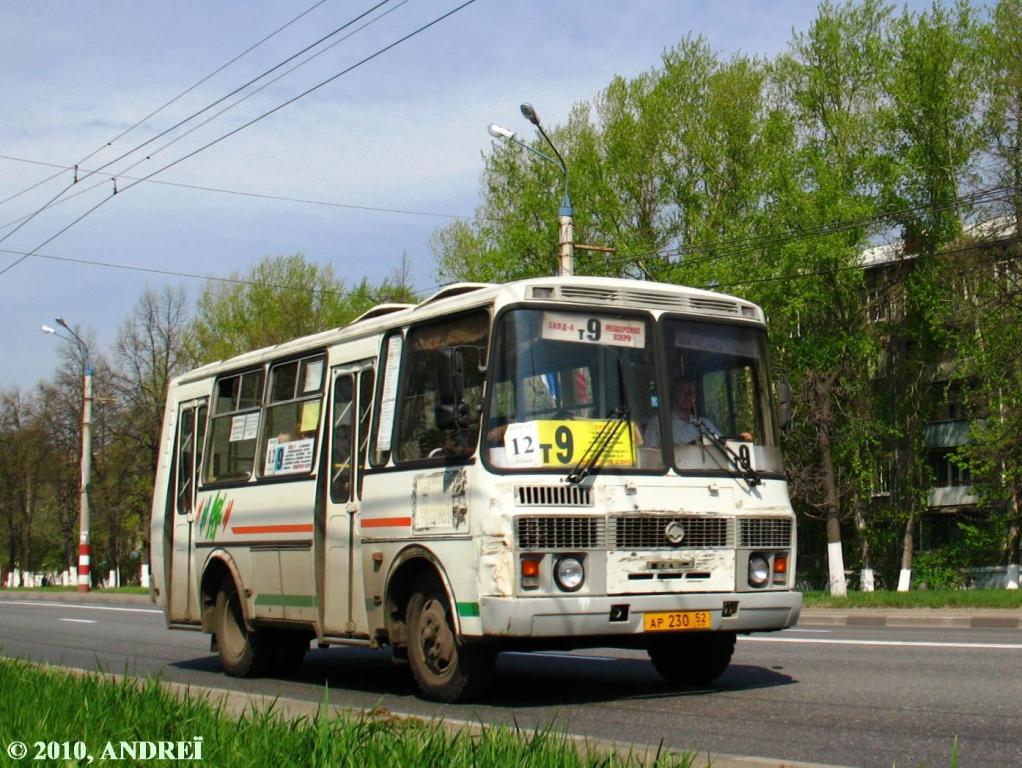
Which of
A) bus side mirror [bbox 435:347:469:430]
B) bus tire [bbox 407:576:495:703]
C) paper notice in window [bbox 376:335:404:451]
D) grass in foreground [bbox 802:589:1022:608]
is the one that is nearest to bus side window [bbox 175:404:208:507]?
paper notice in window [bbox 376:335:404:451]

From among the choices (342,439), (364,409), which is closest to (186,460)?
(342,439)

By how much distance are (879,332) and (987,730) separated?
3855cm

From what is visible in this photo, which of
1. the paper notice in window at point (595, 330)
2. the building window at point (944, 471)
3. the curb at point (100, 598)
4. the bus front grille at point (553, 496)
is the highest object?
the building window at point (944, 471)

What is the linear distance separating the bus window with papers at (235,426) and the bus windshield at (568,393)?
13.9 feet

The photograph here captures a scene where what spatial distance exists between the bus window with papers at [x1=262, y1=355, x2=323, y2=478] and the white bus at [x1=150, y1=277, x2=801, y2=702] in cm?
14

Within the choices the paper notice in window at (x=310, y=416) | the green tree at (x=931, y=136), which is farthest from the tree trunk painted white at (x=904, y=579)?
the paper notice in window at (x=310, y=416)

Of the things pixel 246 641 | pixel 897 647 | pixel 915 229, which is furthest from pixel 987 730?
pixel 915 229

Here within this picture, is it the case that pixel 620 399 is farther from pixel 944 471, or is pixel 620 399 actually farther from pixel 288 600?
pixel 944 471

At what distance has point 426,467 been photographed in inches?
403

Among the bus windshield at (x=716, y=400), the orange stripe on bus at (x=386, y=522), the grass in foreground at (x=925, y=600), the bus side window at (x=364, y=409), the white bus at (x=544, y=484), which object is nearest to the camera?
the white bus at (x=544, y=484)

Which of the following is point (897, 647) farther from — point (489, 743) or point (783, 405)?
point (489, 743)

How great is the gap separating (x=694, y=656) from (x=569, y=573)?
6.53 feet

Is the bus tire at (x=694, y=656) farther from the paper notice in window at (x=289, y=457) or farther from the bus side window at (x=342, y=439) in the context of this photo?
the paper notice in window at (x=289, y=457)

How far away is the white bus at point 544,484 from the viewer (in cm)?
945
